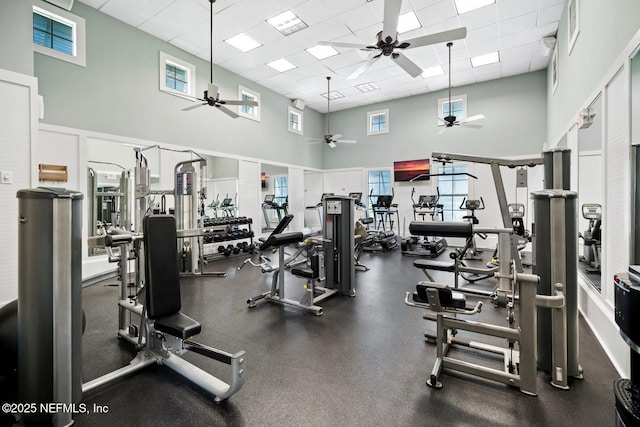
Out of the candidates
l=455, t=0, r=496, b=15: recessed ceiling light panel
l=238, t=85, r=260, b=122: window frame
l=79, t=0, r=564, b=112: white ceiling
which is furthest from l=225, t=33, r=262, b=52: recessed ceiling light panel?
l=455, t=0, r=496, b=15: recessed ceiling light panel

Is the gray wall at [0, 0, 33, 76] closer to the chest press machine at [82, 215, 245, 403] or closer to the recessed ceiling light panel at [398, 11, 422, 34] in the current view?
the chest press machine at [82, 215, 245, 403]

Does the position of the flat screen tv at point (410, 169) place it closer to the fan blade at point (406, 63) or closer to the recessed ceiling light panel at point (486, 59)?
the recessed ceiling light panel at point (486, 59)

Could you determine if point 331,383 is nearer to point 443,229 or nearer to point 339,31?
point 443,229

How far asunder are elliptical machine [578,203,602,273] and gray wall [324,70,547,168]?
494 centimetres

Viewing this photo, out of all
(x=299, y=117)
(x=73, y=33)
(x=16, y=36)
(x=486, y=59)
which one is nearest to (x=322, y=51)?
(x=299, y=117)

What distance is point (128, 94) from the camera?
550cm

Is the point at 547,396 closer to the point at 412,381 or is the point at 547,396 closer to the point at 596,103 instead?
the point at 412,381

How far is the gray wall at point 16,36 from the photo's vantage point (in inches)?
128

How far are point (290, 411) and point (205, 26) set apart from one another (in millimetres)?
6489

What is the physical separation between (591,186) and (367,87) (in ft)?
21.9

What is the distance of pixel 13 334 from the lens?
1.80 metres

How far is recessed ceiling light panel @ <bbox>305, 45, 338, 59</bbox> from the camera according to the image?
6.52 m

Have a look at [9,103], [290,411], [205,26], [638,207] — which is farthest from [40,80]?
[638,207]

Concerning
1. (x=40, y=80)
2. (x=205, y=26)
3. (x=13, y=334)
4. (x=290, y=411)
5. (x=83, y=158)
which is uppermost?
(x=205, y=26)
